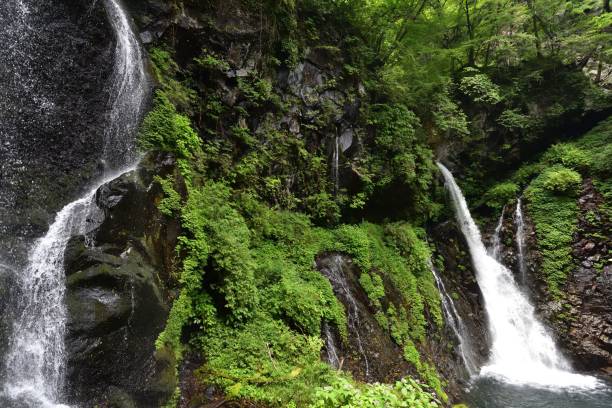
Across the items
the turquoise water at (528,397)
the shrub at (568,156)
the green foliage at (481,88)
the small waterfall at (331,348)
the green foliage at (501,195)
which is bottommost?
the turquoise water at (528,397)

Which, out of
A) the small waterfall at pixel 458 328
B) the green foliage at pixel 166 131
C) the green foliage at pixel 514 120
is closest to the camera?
the green foliage at pixel 166 131

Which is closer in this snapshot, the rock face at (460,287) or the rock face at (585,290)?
the rock face at (460,287)

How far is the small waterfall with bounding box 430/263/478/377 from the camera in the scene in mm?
9281

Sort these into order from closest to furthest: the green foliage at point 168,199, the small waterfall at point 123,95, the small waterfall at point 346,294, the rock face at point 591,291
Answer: the green foliage at point 168,199
the small waterfall at point 123,95
the small waterfall at point 346,294
the rock face at point 591,291

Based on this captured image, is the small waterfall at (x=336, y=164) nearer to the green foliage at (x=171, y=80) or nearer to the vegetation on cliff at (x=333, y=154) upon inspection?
the vegetation on cliff at (x=333, y=154)

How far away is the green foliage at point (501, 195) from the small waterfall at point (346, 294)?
8.60 meters

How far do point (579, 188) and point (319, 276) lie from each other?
430 inches

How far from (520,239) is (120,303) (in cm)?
1304

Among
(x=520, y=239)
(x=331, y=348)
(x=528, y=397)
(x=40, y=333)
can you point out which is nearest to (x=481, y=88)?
(x=520, y=239)

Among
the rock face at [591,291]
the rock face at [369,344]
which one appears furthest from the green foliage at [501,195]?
the rock face at [369,344]

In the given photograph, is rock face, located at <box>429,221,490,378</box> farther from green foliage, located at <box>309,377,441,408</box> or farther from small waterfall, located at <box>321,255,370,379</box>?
green foliage, located at <box>309,377,441,408</box>

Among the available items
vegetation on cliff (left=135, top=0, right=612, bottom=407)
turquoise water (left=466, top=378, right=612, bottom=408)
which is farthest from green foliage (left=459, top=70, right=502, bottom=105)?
turquoise water (left=466, top=378, right=612, bottom=408)

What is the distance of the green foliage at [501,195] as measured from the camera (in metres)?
13.9

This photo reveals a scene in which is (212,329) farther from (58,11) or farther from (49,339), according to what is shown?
(58,11)
